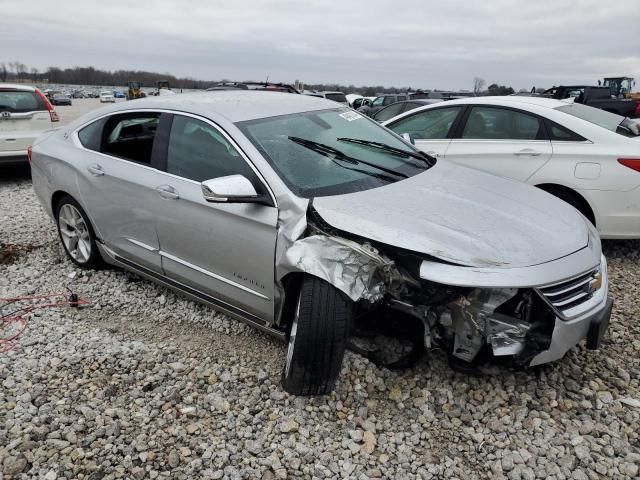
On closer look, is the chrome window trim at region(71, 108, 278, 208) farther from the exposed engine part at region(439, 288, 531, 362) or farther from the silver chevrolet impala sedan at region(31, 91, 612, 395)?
the exposed engine part at region(439, 288, 531, 362)

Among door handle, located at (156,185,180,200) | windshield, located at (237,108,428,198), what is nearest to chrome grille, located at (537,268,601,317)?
windshield, located at (237,108,428,198)

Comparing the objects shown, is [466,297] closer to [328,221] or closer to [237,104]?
[328,221]

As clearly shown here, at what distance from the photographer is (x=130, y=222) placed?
3.79 meters

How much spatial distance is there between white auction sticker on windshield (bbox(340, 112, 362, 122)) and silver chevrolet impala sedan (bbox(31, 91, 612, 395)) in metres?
0.03

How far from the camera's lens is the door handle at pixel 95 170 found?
397 cm

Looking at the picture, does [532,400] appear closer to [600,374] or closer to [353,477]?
[600,374]

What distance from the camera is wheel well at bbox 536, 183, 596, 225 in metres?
4.72

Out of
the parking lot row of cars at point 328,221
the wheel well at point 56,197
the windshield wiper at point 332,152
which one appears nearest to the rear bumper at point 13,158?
the parking lot row of cars at point 328,221

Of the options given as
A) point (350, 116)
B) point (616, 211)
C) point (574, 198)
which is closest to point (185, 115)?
point (350, 116)

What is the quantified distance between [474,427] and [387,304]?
2.58ft

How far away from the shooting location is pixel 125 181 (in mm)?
3754

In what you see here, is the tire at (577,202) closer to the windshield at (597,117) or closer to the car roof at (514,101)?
the windshield at (597,117)

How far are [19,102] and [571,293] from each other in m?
8.38

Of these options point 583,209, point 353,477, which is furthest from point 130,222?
point 583,209
